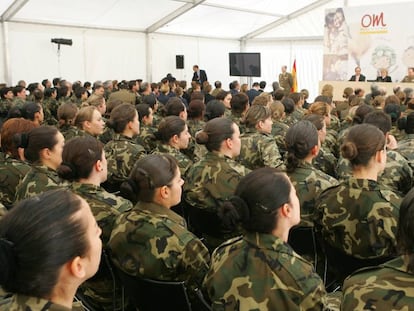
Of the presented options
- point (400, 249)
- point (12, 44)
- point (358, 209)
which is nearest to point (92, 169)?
point (358, 209)

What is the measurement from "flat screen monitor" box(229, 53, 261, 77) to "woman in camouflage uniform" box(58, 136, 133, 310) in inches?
496

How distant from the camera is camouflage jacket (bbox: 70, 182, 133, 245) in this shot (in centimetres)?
229

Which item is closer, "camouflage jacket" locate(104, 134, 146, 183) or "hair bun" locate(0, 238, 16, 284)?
"hair bun" locate(0, 238, 16, 284)

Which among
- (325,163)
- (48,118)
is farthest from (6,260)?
(48,118)

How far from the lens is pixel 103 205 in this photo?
234 centimetres

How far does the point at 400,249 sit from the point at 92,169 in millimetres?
1586

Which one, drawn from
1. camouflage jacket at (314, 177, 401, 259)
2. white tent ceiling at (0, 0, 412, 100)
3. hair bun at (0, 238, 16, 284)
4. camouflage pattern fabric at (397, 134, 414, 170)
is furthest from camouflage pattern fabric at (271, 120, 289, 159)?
white tent ceiling at (0, 0, 412, 100)

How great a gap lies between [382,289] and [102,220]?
141 centimetres

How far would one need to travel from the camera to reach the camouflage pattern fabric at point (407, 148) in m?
3.63

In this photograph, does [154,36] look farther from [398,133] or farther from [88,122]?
[398,133]

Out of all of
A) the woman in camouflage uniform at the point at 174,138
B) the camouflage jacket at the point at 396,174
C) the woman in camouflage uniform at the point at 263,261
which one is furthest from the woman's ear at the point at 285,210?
the woman in camouflage uniform at the point at 174,138

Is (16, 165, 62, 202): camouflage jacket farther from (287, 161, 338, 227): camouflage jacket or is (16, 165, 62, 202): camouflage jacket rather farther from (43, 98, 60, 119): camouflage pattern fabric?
(43, 98, 60, 119): camouflage pattern fabric

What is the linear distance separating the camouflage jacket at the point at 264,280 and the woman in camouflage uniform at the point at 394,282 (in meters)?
0.15

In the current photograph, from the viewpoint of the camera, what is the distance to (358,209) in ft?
7.25
